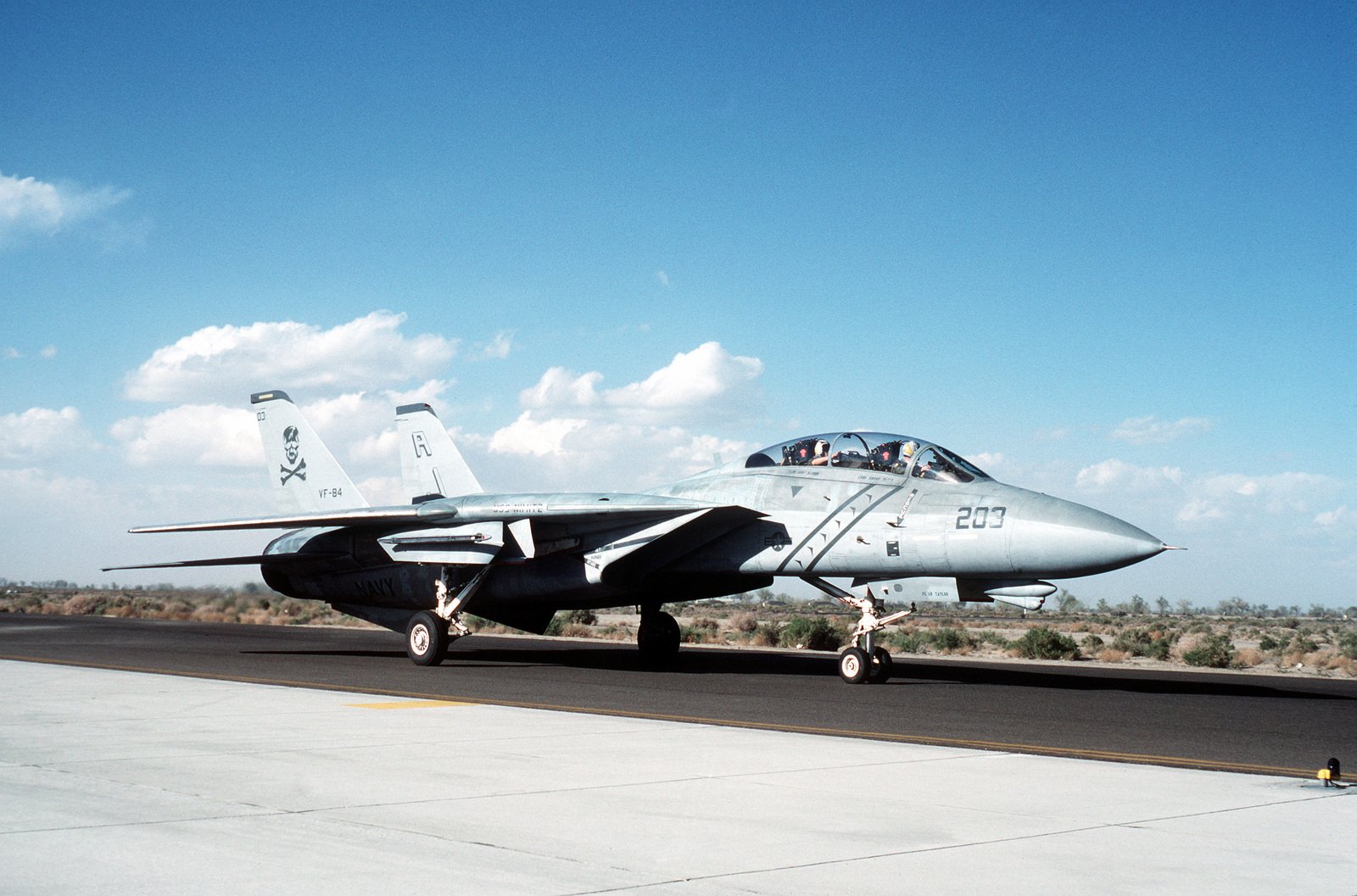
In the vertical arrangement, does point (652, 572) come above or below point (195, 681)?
above

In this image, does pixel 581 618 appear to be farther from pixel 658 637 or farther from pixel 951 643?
pixel 658 637

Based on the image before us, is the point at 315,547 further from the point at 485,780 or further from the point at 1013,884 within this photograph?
the point at 1013,884

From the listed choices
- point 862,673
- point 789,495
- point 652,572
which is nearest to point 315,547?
point 652,572

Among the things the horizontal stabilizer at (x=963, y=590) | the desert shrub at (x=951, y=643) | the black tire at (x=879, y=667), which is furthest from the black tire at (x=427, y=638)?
the desert shrub at (x=951, y=643)

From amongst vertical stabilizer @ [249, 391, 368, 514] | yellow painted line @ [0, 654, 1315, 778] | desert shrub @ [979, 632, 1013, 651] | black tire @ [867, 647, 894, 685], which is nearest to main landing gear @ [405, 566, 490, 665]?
yellow painted line @ [0, 654, 1315, 778]

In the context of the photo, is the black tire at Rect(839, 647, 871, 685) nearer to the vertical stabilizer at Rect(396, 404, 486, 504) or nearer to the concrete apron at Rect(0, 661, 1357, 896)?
the concrete apron at Rect(0, 661, 1357, 896)

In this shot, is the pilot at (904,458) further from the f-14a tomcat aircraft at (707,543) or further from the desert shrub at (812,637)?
the desert shrub at (812,637)

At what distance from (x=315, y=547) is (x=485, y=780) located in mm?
14452

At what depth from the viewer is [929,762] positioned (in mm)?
8305

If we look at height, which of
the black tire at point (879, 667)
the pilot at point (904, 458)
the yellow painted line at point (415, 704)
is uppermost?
the pilot at point (904, 458)

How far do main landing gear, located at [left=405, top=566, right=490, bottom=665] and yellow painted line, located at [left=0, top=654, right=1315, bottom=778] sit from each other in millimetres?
3556

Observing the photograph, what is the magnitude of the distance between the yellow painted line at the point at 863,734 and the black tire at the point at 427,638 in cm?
353

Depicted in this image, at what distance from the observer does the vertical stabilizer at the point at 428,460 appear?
22.6 m

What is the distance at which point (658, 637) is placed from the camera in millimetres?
19578
